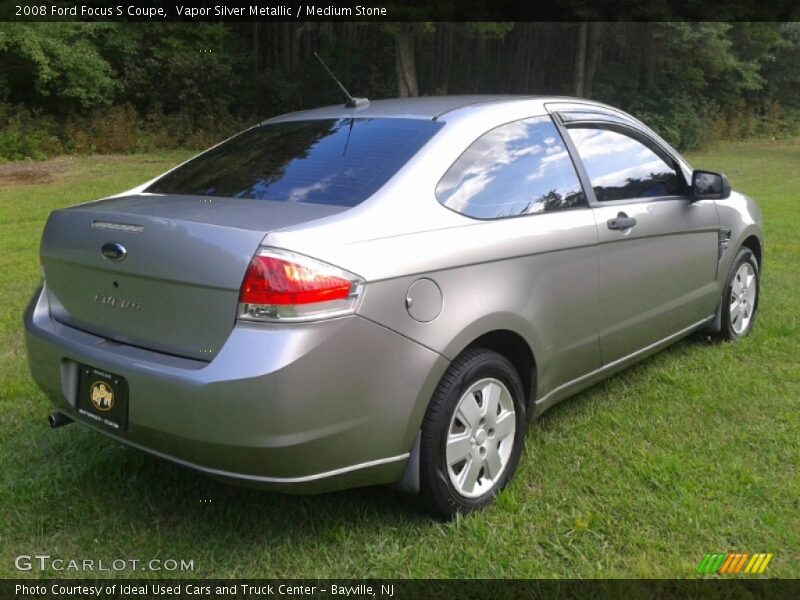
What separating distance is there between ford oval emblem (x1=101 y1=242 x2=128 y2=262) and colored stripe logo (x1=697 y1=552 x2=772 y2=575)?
7.34 feet

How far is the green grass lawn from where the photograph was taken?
108 inches

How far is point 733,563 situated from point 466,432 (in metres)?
1.02

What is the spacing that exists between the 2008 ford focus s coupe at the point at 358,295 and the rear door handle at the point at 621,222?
0.01 m

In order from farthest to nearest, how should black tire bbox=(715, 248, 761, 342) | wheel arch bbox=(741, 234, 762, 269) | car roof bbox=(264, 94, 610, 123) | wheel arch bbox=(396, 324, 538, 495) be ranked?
wheel arch bbox=(741, 234, 762, 269), black tire bbox=(715, 248, 761, 342), car roof bbox=(264, 94, 610, 123), wheel arch bbox=(396, 324, 538, 495)

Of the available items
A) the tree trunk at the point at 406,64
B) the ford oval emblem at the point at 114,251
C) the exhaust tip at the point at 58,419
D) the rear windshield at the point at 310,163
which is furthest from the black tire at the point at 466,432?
the tree trunk at the point at 406,64

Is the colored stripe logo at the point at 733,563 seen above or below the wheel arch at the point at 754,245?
below

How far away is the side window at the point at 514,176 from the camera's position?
3.05 m

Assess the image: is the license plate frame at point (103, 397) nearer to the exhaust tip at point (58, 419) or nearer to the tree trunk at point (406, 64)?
the exhaust tip at point (58, 419)

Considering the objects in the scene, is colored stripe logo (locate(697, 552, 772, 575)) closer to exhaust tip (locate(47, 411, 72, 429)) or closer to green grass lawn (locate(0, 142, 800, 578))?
green grass lawn (locate(0, 142, 800, 578))

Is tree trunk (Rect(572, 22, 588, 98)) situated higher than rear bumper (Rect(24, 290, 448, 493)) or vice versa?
tree trunk (Rect(572, 22, 588, 98))

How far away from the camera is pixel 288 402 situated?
239 cm

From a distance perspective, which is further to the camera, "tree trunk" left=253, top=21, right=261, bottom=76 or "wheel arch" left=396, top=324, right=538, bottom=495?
"tree trunk" left=253, top=21, right=261, bottom=76

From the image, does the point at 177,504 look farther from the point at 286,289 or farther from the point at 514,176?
the point at 514,176

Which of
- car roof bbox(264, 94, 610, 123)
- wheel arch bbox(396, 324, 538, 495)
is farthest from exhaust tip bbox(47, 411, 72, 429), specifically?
car roof bbox(264, 94, 610, 123)
